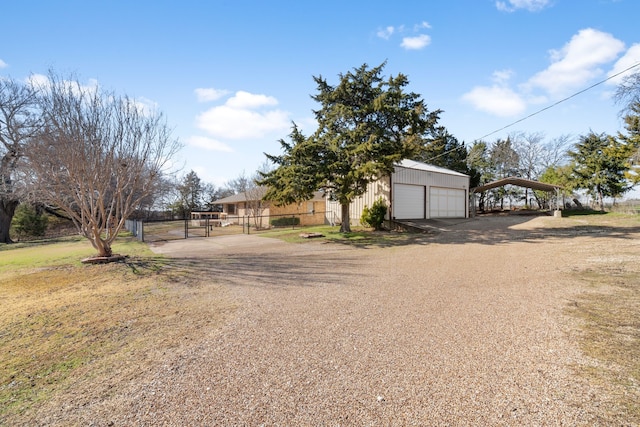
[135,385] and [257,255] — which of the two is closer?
[135,385]

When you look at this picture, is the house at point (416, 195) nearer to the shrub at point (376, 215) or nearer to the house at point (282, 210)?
the shrub at point (376, 215)

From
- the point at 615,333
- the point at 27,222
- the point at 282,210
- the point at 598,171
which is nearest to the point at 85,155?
the point at 615,333

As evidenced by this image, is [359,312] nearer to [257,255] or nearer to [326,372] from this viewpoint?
[326,372]

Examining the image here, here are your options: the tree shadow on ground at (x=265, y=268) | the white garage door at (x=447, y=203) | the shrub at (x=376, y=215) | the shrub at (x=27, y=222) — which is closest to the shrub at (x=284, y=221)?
the shrub at (x=376, y=215)

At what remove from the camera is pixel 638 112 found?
58.4 ft

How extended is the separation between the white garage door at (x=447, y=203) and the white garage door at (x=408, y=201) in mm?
1103

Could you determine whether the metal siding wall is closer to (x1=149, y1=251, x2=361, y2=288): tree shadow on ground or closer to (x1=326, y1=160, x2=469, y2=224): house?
(x1=326, y1=160, x2=469, y2=224): house

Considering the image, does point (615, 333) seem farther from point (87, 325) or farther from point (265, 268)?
point (87, 325)

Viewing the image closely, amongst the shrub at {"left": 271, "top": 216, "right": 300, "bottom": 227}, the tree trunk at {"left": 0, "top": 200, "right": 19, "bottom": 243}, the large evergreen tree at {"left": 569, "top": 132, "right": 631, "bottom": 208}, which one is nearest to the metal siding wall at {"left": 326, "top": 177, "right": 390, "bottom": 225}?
the shrub at {"left": 271, "top": 216, "right": 300, "bottom": 227}

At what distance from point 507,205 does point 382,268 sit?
36.6m

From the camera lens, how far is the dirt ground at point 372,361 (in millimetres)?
2480

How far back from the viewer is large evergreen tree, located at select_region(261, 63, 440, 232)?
13.6 meters

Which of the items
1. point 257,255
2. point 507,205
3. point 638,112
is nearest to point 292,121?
point 257,255

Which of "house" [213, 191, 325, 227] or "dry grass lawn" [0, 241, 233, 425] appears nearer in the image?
"dry grass lawn" [0, 241, 233, 425]
